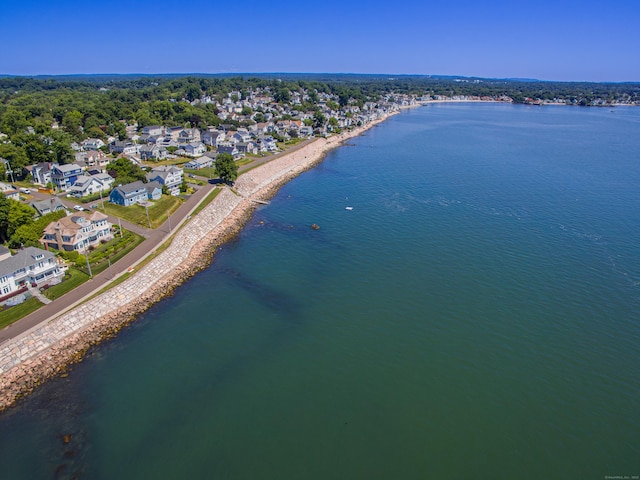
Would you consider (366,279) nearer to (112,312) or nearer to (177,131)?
(112,312)

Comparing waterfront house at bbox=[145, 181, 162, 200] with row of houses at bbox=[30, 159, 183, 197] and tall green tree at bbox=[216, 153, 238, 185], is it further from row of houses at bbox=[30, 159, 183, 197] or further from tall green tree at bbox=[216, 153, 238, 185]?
tall green tree at bbox=[216, 153, 238, 185]

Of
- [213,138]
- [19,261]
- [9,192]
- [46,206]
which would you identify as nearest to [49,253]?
[19,261]

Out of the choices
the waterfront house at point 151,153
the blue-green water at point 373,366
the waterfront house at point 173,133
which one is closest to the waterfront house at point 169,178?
the blue-green water at point 373,366

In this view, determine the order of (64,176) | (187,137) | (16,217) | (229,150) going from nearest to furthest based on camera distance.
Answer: (16,217)
(64,176)
(229,150)
(187,137)

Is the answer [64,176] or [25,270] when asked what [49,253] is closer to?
[25,270]

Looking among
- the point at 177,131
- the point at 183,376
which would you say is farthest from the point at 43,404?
the point at 177,131

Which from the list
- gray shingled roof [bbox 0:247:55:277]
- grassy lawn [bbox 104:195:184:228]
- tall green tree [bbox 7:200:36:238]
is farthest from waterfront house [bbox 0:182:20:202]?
gray shingled roof [bbox 0:247:55:277]
